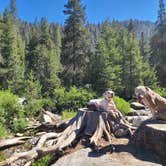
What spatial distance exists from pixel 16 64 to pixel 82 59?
757cm

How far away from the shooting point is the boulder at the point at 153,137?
713 centimetres

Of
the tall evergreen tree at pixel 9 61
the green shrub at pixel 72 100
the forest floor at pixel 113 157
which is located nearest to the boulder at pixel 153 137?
the forest floor at pixel 113 157

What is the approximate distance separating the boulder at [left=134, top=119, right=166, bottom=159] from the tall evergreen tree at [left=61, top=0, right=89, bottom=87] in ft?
77.0

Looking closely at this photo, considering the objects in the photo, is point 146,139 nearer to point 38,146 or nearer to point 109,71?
point 38,146

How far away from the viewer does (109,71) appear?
94.1 ft

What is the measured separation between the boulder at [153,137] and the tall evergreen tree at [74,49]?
23.5m

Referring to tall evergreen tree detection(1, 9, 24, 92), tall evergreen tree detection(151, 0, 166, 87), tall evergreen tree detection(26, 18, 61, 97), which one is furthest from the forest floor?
tall evergreen tree detection(151, 0, 166, 87)

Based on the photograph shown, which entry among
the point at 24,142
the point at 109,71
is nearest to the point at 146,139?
the point at 24,142

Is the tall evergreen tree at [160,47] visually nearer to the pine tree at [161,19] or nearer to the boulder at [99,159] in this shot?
the pine tree at [161,19]

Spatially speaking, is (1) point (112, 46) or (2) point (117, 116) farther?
(1) point (112, 46)

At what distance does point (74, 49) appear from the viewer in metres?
31.8

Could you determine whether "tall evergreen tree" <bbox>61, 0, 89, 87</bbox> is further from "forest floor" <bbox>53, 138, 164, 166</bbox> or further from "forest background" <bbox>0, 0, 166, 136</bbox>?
"forest floor" <bbox>53, 138, 164, 166</bbox>

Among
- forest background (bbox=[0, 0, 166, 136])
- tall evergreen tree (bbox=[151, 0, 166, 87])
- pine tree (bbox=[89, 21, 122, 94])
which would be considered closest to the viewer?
A: pine tree (bbox=[89, 21, 122, 94])

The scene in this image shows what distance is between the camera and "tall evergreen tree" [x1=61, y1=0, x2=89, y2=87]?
1230 inches
